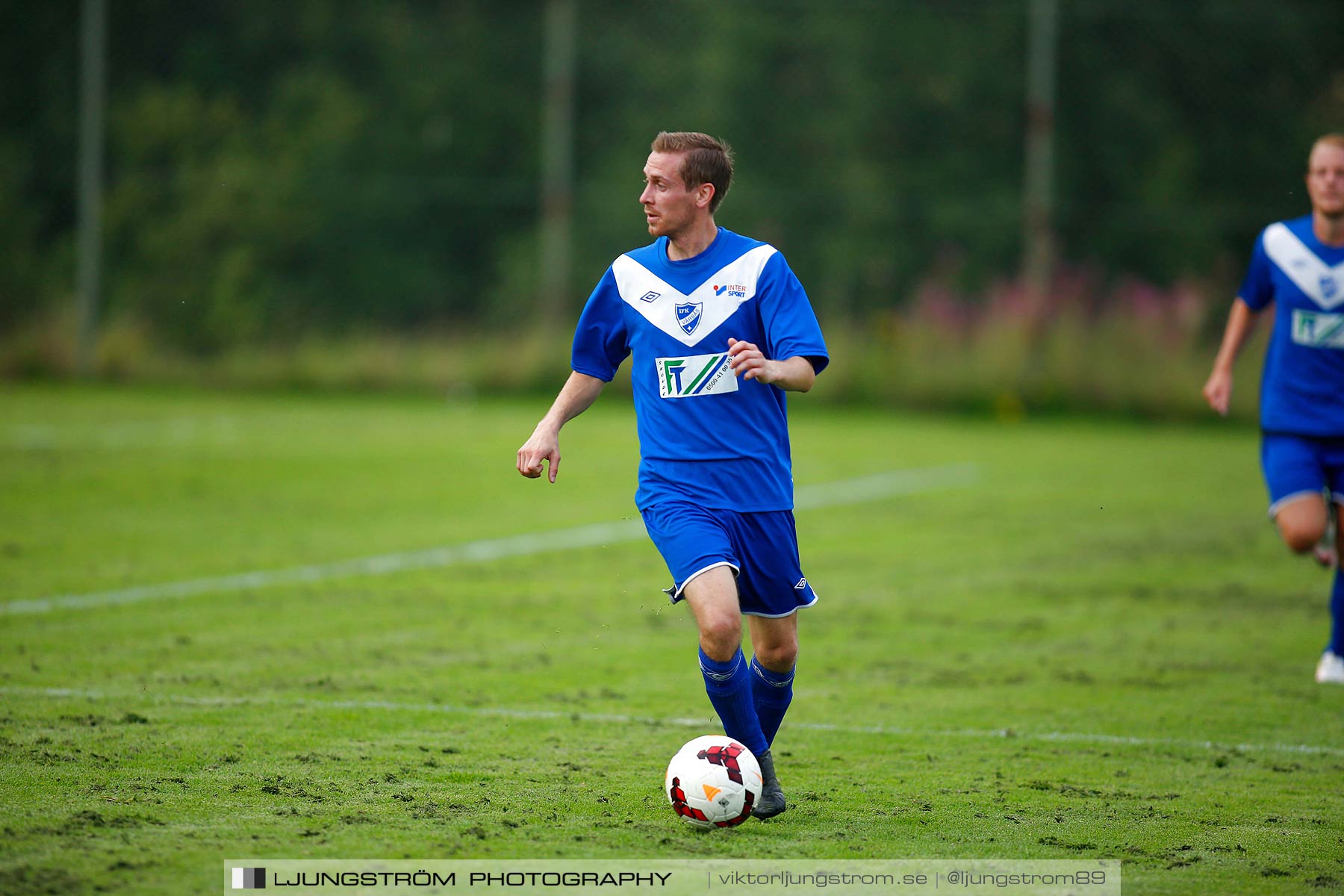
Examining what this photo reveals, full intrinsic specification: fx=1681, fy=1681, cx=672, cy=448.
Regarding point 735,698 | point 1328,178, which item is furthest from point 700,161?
point 1328,178

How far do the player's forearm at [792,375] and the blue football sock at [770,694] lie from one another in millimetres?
963

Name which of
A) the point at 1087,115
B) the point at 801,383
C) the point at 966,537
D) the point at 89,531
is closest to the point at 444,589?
the point at 89,531

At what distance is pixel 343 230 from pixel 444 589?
17.6m

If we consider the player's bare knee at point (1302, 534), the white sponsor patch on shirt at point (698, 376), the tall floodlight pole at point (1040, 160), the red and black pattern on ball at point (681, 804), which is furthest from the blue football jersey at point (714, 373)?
the tall floodlight pole at point (1040, 160)

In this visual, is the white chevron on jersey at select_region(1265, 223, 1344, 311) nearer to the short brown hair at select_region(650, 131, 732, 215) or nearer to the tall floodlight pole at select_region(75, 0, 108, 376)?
the short brown hair at select_region(650, 131, 732, 215)

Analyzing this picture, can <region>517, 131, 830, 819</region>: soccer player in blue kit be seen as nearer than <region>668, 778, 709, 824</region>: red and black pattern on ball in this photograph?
No

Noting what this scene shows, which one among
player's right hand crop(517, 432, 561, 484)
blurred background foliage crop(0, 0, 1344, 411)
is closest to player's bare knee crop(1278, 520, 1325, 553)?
player's right hand crop(517, 432, 561, 484)

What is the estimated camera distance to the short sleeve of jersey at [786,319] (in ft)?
16.1

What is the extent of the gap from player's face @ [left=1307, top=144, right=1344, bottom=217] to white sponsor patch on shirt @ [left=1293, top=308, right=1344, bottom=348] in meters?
0.43

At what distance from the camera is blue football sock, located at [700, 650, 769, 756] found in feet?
16.1

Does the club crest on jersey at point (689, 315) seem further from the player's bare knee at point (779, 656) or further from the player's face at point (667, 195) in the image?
the player's bare knee at point (779, 656)

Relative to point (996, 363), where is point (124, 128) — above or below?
above

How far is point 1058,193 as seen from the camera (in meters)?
26.9

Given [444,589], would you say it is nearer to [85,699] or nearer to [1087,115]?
[85,699]
